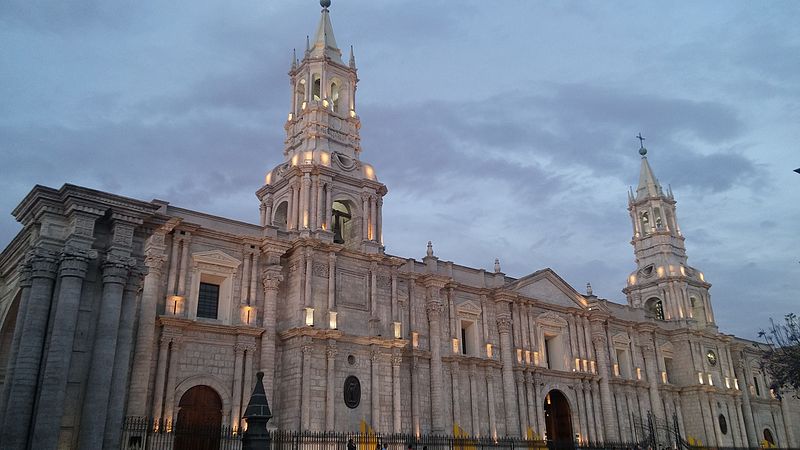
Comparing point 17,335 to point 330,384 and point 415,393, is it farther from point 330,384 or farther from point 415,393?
point 415,393

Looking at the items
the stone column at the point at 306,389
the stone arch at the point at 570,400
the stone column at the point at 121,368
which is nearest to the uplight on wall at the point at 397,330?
the stone column at the point at 306,389

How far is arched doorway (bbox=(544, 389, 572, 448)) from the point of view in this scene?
41.6 metres

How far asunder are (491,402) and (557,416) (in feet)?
25.8

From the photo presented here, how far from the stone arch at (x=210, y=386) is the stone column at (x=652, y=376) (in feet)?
106

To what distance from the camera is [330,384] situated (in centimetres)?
2945

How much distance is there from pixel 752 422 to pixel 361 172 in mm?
40150

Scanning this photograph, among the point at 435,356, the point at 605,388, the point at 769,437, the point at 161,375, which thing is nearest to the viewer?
the point at 161,375

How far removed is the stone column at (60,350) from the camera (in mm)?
15539

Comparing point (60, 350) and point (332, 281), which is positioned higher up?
point (332, 281)

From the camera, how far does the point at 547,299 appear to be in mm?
43438

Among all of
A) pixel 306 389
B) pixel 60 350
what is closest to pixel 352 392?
pixel 306 389

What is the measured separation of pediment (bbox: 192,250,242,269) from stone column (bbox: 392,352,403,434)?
9.14 m

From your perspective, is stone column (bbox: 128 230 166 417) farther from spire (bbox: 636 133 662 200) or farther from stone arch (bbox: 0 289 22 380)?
spire (bbox: 636 133 662 200)

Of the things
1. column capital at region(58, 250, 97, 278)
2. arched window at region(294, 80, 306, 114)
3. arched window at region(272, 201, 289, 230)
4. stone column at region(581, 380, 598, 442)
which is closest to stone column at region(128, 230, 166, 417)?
column capital at region(58, 250, 97, 278)
